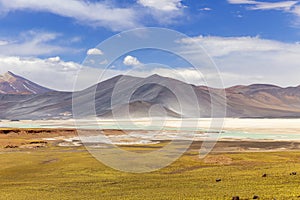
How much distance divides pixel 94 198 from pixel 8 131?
96.0 meters

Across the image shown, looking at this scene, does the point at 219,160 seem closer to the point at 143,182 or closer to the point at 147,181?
the point at 147,181

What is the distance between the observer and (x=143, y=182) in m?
39.8

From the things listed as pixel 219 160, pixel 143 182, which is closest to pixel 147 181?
pixel 143 182

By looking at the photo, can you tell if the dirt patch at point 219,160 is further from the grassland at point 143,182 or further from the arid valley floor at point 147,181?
the grassland at point 143,182

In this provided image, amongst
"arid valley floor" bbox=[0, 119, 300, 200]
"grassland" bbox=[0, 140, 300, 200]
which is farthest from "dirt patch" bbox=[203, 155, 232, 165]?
"grassland" bbox=[0, 140, 300, 200]

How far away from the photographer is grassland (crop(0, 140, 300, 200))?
3219 cm

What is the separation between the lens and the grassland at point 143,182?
106ft

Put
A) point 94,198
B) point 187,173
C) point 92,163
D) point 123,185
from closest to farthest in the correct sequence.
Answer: point 94,198 → point 123,185 → point 187,173 → point 92,163

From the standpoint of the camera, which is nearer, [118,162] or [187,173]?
[187,173]

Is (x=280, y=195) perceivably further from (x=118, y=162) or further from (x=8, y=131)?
(x=8, y=131)

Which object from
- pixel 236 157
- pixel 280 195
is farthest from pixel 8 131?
pixel 280 195

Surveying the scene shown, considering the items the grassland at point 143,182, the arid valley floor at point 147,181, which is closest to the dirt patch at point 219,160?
the arid valley floor at point 147,181

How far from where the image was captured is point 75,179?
141 ft

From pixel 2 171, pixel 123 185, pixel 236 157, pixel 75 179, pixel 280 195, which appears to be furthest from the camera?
pixel 236 157
